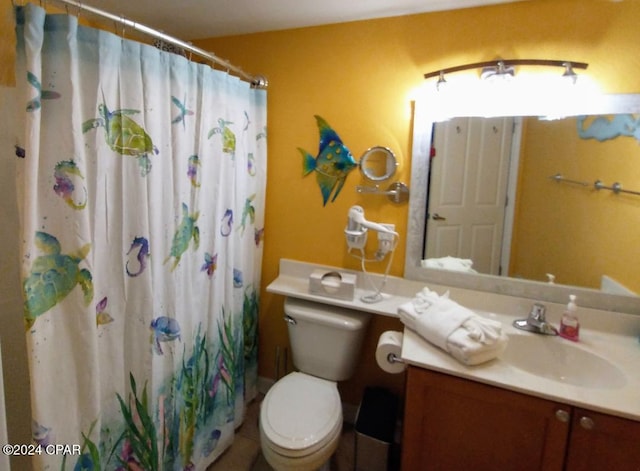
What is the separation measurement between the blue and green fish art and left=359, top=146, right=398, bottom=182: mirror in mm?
66

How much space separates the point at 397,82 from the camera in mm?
1626

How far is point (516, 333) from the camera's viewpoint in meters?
1.37

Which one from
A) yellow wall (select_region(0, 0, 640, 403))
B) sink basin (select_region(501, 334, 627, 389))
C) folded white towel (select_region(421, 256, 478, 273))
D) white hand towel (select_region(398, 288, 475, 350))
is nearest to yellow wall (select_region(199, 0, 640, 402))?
yellow wall (select_region(0, 0, 640, 403))

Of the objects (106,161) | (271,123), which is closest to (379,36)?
(271,123)

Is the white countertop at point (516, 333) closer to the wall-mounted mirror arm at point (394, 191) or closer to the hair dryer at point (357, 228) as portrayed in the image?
the hair dryer at point (357, 228)

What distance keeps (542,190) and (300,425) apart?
4.74 ft

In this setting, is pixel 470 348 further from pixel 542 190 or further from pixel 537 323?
pixel 542 190

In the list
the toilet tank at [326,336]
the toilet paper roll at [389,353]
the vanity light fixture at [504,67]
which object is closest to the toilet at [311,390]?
the toilet tank at [326,336]

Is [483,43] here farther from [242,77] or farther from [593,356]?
[593,356]

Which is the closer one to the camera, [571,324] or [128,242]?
[128,242]

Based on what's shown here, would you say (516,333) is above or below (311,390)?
above

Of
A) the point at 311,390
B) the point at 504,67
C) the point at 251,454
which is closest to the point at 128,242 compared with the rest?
the point at 311,390

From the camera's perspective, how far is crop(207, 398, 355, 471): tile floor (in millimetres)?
1667

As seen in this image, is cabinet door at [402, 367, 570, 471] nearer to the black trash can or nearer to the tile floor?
the black trash can
